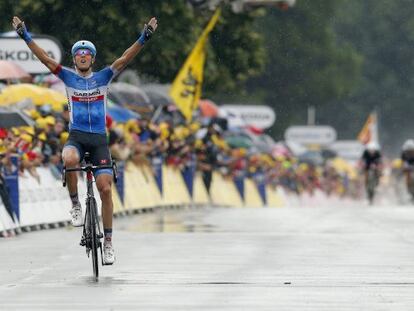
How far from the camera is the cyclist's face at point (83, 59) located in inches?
617

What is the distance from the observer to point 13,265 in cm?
1675

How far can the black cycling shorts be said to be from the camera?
15.5 m

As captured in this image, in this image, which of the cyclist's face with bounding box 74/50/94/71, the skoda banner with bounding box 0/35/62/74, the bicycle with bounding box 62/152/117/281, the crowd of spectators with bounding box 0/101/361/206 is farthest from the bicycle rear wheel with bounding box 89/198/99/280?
the skoda banner with bounding box 0/35/62/74

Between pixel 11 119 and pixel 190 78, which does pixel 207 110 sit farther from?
pixel 11 119

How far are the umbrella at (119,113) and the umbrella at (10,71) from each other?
5242 mm

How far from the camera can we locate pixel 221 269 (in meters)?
16.0

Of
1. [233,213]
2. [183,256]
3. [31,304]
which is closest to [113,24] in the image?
[233,213]

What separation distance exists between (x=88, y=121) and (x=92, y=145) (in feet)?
→ 0.76

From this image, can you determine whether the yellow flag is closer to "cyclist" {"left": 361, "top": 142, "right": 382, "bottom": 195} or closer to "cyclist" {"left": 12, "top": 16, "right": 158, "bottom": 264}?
"cyclist" {"left": 361, "top": 142, "right": 382, "bottom": 195}

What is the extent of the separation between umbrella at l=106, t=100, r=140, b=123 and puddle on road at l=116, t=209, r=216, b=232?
196 centimetres

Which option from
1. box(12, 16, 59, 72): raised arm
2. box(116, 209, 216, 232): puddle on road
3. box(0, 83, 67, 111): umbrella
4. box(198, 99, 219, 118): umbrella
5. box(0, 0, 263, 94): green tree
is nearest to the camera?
box(12, 16, 59, 72): raised arm

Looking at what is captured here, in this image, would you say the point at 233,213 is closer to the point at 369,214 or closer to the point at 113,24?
the point at 369,214

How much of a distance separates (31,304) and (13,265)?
4300 mm

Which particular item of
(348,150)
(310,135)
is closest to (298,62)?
(348,150)
